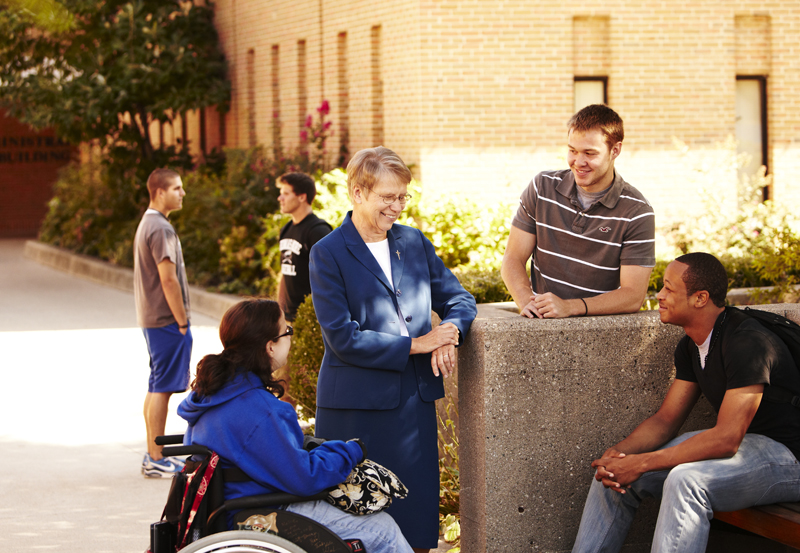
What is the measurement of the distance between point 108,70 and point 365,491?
51.7 ft

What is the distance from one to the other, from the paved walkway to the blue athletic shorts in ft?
2.08

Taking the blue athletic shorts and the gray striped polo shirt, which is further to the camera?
the blue athletic shorts

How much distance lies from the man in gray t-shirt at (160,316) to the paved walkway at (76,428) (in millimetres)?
347

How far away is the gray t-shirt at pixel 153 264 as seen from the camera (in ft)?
20.3

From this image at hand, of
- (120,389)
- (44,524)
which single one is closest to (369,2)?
(120,389)

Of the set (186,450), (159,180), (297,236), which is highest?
(159,180)

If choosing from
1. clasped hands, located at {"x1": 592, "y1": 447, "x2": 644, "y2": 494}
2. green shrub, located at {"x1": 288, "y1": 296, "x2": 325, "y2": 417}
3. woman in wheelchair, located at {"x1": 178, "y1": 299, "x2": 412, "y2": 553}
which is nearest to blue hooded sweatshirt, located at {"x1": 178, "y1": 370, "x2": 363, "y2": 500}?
woman in wheelchair, located at {"x1": 178, "y1": 299, "x2": 412, "y2": 553}

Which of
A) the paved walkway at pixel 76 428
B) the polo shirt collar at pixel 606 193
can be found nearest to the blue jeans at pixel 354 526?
the paved walkway at pixel 76 428

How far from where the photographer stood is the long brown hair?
3352mm

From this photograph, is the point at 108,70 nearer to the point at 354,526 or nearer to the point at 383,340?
the point at 383,340

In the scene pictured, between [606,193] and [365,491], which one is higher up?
[606,193]

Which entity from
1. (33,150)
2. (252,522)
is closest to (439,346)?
(252,522)

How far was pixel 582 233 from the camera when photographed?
4.09 meters

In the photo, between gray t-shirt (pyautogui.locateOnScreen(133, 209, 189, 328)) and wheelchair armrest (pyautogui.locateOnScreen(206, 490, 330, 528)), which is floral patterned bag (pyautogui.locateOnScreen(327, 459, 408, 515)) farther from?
gray t-shirt (pyautogui.locateOnScreen(133, 209, 189, 328))
